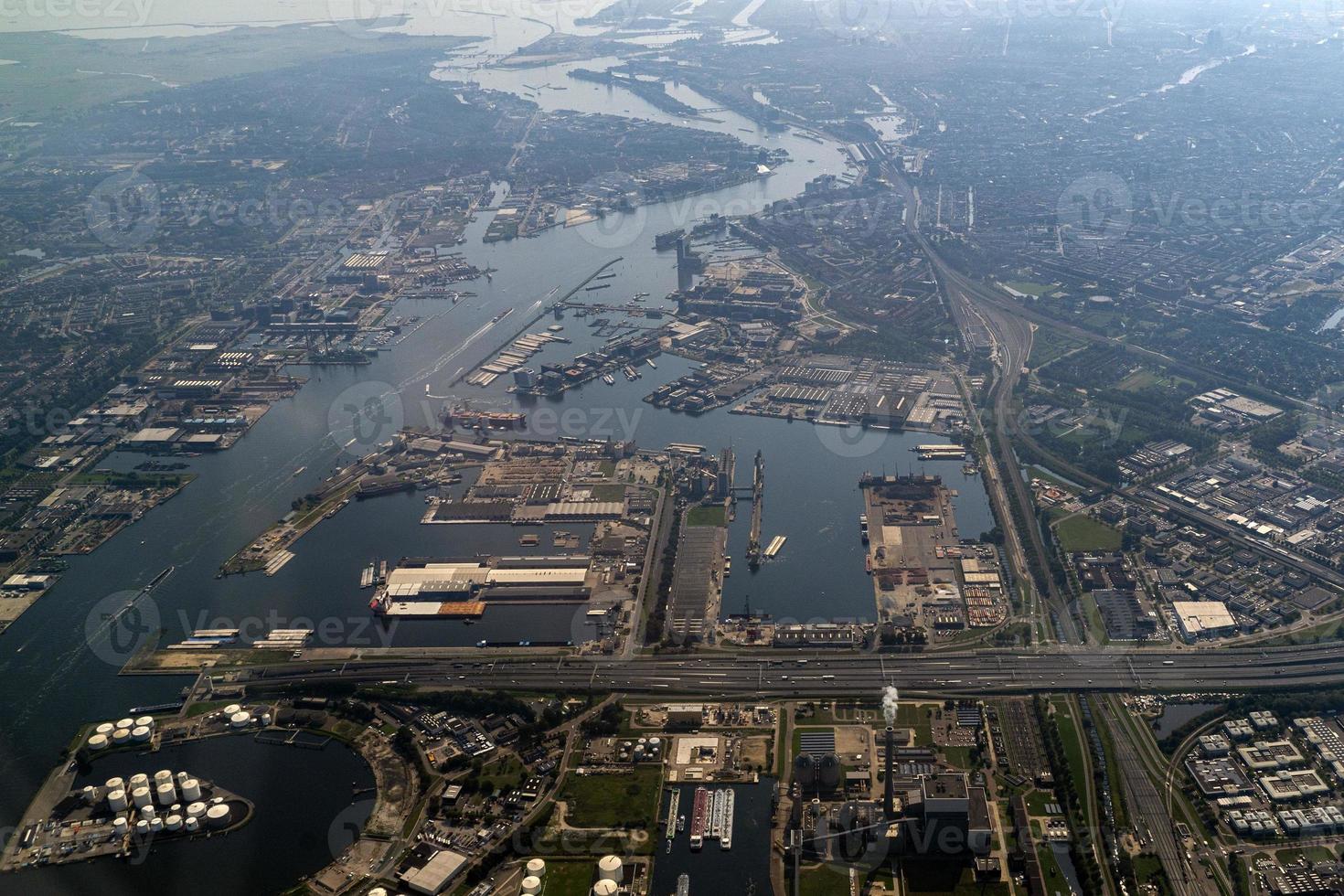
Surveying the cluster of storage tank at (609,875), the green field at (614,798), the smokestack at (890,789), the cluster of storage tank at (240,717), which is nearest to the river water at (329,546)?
the cluster of storage tank at (240,717)

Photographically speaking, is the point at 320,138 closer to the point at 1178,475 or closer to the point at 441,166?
the point at 441,166

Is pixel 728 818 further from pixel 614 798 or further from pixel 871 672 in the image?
pixel 871 672

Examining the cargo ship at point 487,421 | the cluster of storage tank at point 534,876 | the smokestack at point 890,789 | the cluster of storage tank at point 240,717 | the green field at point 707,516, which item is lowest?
the cluster of storage tank at point 534,876

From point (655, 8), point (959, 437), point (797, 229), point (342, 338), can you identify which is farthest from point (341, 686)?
point (655, 8)

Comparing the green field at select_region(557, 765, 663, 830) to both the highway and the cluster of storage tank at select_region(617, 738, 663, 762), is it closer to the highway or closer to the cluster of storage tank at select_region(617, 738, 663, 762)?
the cluster of storage tank at select_region(617, 738, 663, 762)

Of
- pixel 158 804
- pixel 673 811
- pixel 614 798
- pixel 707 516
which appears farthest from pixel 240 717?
pixel 707 516

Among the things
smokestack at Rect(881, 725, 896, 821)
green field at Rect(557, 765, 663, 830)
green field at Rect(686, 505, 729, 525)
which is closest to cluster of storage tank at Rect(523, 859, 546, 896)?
green field at Rect(557, 765, 663, 830)

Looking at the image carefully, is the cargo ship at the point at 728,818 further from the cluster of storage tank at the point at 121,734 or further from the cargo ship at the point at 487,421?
the cargo ship at the point at 487,421
